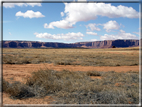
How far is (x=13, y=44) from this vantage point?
162 metres

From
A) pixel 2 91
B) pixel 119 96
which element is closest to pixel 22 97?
pixel 2 91

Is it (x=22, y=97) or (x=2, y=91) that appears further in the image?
(x=2, y=91)

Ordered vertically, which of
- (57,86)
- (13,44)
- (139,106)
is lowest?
(139,106)

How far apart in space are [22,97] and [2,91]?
50.5 inches

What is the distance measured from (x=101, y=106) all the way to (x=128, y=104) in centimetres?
113

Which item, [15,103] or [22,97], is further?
[22,97]

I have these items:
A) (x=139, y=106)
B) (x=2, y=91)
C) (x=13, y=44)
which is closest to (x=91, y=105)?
(x=139, y=106)

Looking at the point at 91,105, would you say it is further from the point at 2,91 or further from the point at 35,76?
the point at 2,91

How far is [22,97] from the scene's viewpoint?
197 inches

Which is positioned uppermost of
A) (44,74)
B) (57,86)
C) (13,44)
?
(13,44)

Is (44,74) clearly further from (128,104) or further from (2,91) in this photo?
(128,104)

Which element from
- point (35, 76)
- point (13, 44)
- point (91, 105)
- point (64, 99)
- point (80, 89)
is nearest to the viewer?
point (91, 105)

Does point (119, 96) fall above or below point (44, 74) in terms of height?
below

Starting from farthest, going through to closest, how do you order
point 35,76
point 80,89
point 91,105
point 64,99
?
point 35,76 → point 80,89 → point 64,99 → point 91,105
